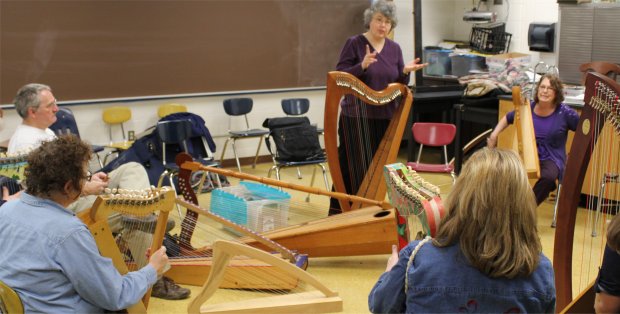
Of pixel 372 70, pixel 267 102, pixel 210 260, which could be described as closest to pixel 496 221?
pixel 210 260

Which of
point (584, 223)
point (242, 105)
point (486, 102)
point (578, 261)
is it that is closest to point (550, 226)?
point (584, 223)

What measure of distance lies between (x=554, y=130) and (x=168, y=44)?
141 inches

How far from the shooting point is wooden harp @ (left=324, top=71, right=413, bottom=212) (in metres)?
4.10

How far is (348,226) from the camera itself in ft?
13.5

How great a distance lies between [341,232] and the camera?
4148 millimetres

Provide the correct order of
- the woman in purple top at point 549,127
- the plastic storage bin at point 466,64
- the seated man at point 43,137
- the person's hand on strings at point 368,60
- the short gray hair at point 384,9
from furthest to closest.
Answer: the plastic storage bin at point 466,64
the woman in purple top at point 549,127
the short gray hair at point 384,9
the person's hand on strings at point 368,60
the seated man at point 43,137

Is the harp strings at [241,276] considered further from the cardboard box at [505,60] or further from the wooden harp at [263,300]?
the cardboard box at [505,60]

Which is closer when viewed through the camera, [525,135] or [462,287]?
[462,287]

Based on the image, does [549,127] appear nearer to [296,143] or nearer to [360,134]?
[360,134]

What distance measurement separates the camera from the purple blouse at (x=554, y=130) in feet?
16.6

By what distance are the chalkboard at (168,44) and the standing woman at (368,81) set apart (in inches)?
99.7

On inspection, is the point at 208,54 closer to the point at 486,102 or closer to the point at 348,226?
the point at 486,102

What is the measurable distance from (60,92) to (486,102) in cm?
379

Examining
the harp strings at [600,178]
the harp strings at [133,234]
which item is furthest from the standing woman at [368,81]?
the harp strings at [133,234]
